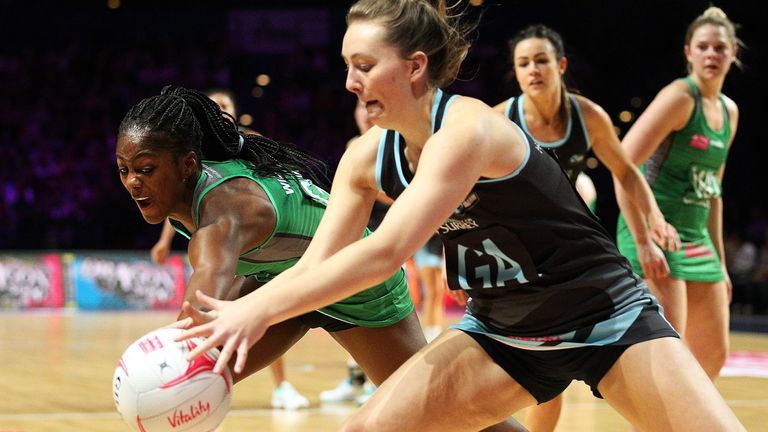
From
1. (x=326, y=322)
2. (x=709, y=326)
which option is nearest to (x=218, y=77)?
(x=709, y=326)

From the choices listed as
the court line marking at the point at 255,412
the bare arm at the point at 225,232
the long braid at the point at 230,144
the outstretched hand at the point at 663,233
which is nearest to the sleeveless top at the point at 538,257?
the bare arm at the point at 225,232

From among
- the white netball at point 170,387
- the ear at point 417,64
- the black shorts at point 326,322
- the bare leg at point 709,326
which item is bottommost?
the bare leg at point 709,326

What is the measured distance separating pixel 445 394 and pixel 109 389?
4701mm

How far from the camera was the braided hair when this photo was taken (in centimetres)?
333

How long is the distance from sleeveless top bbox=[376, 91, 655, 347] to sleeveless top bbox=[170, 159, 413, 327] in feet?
2.36

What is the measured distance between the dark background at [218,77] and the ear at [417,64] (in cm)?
1339

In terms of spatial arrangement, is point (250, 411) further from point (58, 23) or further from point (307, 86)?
point (58, 23)

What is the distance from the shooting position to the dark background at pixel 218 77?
16531mm

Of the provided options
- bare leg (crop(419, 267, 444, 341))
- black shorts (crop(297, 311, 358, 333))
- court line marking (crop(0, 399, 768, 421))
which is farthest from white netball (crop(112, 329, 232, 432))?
bare leg (crop(419, 267, 444, 341))

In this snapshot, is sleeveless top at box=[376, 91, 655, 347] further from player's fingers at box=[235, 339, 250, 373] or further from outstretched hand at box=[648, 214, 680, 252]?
outstretched hand at box=[648, 214, 680, 252]

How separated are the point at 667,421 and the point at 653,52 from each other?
1546cm

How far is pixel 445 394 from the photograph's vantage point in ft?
9.23

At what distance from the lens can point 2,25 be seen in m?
18.9

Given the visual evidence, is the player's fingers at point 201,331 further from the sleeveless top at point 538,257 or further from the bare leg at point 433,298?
the bare leg at point 433,298
